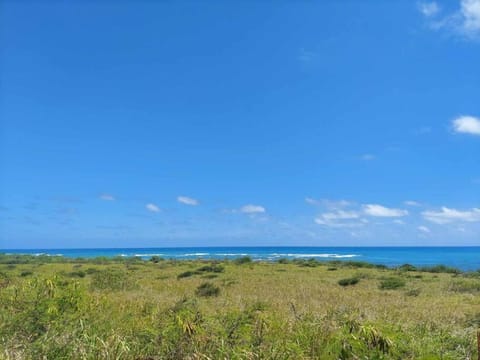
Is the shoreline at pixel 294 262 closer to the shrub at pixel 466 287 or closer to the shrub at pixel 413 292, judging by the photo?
the shrub at pixel 466 287

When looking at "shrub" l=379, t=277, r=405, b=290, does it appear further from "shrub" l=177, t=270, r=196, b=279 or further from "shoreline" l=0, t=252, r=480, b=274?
"shrub" l=177, t=270, r=196, b=279

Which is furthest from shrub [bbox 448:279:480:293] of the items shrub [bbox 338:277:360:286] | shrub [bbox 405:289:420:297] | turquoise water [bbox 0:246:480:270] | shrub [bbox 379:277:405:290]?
turquoise water [bbox 0:246:480:270]

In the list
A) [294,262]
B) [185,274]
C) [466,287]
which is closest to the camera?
[466,287]

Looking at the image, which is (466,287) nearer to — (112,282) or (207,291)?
(207,291)

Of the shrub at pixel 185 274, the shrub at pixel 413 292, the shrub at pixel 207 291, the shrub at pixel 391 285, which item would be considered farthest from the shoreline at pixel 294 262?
the shrub at pixel 207 291

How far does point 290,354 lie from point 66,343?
2.70 meters

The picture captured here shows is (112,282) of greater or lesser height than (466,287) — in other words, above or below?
above

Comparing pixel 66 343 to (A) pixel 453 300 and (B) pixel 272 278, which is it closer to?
(A) pixel 453 300

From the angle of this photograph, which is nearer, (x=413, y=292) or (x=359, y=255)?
(x=413, y=292)

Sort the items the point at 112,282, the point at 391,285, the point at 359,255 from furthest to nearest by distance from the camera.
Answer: the point at 359,255 → the point at 391,285 → the point at 112,282

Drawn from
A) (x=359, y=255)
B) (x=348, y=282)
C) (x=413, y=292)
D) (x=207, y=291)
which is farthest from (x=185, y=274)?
(x=359, y=255)

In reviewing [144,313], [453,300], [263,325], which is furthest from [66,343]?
[453,300]

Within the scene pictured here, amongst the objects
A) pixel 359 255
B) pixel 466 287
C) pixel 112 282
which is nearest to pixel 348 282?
pixel 466 287

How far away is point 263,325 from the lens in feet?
19.5
